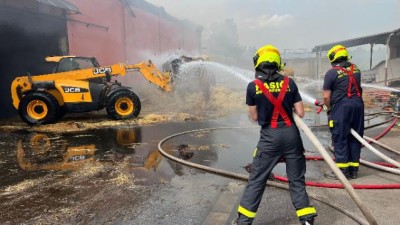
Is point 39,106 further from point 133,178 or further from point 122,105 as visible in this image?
point 133,178

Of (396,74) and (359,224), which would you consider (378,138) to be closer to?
(359,224)

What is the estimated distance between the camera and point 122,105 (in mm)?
10844

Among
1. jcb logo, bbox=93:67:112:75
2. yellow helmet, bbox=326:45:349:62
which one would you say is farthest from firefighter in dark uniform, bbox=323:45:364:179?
jcb logo, bbox=93:67:112:75

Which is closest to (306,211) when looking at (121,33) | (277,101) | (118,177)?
(277,101)

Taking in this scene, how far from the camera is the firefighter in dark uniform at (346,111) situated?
4879 millimetres

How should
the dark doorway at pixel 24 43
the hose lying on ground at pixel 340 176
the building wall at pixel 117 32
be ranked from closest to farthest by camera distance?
the hose lying on ground at pixel 340 176, the dark doorway at pixel 24 43, the building wall at pixel 117 32

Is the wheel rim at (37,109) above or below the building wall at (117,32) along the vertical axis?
below

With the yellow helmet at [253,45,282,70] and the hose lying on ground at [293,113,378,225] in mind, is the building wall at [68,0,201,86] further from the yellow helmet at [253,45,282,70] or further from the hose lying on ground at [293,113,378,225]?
the hose lying on ground at [293,113,378,225]

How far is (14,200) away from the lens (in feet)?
14.3

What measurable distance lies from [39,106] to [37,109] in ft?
0.39

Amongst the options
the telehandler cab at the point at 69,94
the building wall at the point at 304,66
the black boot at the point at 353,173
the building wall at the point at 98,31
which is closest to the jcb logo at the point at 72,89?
the telehandler cab at the point at 69,94

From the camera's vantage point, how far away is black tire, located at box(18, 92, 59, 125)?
1024cm

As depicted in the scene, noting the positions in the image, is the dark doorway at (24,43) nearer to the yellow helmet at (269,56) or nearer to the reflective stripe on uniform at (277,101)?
the yellow helmet at (269,56)

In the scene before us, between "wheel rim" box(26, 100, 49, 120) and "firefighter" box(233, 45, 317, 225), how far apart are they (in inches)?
339
